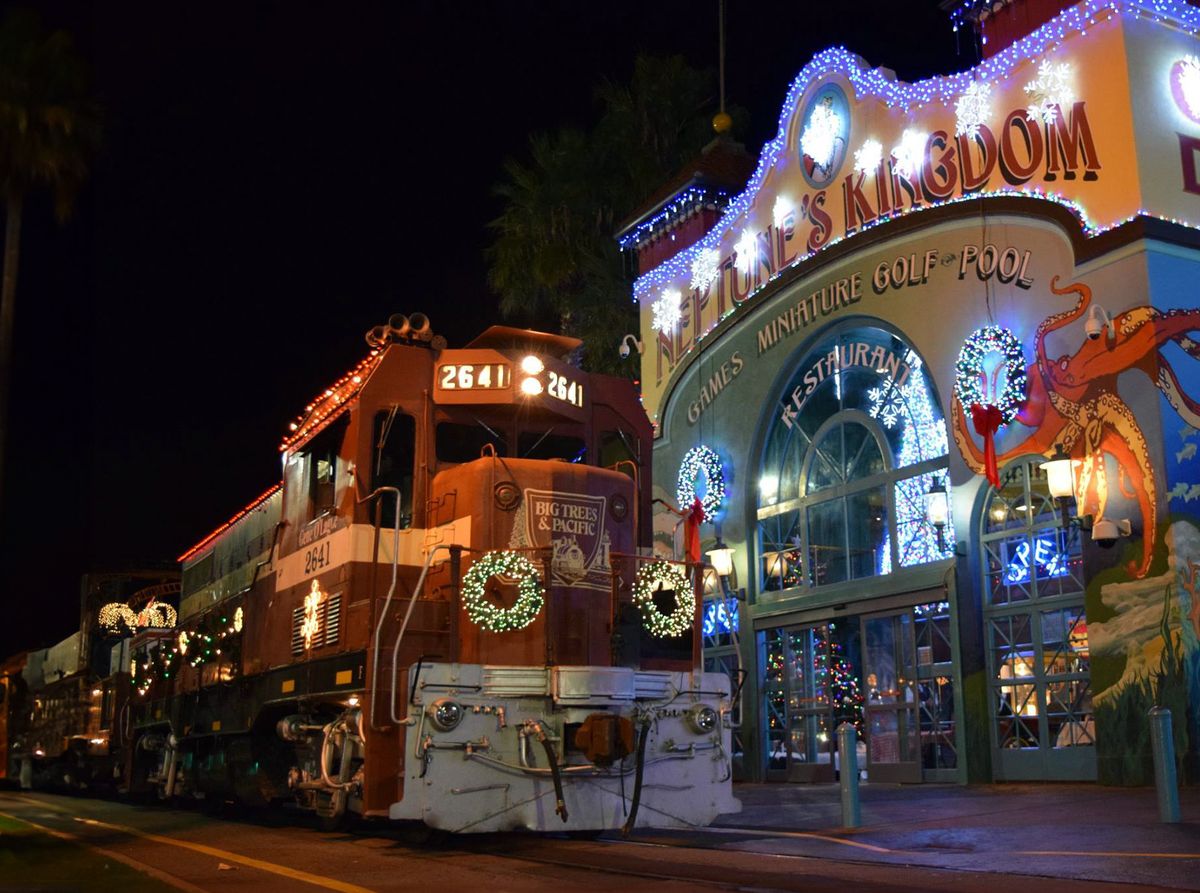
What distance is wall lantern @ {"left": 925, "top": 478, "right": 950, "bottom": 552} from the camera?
53.7ft

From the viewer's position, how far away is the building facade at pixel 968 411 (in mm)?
13586

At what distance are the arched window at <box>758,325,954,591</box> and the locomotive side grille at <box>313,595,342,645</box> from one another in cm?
899

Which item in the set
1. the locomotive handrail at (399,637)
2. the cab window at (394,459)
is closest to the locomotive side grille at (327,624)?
the cab window at (394,459)

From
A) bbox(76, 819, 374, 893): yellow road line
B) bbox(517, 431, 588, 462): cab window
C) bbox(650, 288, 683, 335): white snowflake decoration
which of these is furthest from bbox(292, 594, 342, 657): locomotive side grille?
bbox(650, 288, 683, 335): white snowflake decoration

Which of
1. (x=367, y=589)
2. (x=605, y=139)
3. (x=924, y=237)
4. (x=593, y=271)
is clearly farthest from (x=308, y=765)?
(x=605, y=139)

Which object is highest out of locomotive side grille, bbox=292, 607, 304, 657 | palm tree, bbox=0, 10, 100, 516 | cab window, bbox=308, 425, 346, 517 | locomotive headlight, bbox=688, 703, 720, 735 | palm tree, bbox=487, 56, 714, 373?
palm tree, bbox=487, 56, 714, 373

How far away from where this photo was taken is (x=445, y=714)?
30.3ft

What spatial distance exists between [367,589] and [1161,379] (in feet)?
29.0

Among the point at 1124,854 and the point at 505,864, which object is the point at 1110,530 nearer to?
the point at 1124,854

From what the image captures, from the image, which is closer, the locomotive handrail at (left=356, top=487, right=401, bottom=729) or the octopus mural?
the locomotive handrail at (left=356, top=487, right=401, bottom=729)

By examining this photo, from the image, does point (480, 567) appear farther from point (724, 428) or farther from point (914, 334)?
point (724, 428)

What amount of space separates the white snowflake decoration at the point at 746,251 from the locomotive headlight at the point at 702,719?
38.4 feet

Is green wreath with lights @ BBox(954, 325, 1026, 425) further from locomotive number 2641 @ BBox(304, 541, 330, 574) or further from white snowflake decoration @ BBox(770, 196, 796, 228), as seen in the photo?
locomotive number 2641 @ BBox(304, 541, 330, 574)

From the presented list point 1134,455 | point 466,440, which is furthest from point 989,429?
point 466,440
